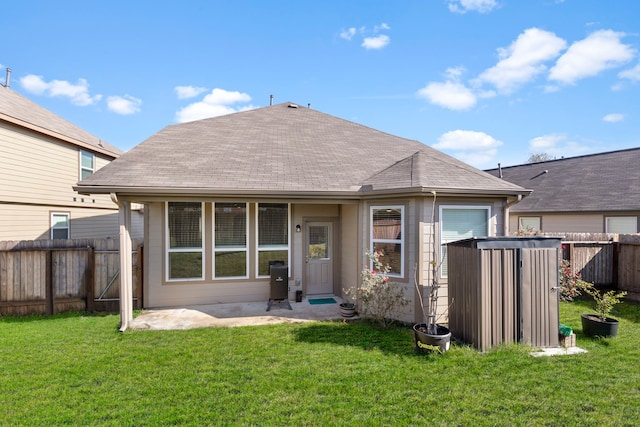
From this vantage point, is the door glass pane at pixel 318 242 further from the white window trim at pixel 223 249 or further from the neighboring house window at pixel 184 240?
the neighboring house window at pixel 184 240

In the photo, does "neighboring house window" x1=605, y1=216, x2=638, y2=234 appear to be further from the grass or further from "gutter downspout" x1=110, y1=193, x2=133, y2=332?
"gutter downspout" x1=110, y1=193, x2=133, y2=332

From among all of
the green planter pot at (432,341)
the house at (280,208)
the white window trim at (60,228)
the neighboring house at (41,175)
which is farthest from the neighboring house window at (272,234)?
the white window trim at (60,228)

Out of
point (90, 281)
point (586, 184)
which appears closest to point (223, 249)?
point (90, 281)

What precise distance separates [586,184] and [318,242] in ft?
46.4

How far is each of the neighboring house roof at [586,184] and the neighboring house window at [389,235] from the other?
1105cm

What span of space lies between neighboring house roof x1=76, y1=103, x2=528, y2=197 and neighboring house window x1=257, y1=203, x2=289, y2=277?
1.17 metres

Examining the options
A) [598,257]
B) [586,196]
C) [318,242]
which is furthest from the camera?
[586,196]

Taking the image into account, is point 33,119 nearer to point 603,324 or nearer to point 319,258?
point 319,258

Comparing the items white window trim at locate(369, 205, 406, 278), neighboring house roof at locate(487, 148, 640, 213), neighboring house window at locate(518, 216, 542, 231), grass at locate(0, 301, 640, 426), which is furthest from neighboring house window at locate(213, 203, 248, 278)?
neighboring house roof at locate(487, 148, 640, 213)

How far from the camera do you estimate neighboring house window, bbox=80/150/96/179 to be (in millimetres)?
11123

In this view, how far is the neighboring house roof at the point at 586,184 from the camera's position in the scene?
39.6 feet

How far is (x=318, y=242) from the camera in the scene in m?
8.16

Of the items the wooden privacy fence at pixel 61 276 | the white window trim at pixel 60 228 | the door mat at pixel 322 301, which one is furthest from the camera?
the white window trim at pixel 60 228

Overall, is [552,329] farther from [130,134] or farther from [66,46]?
[130,134]
